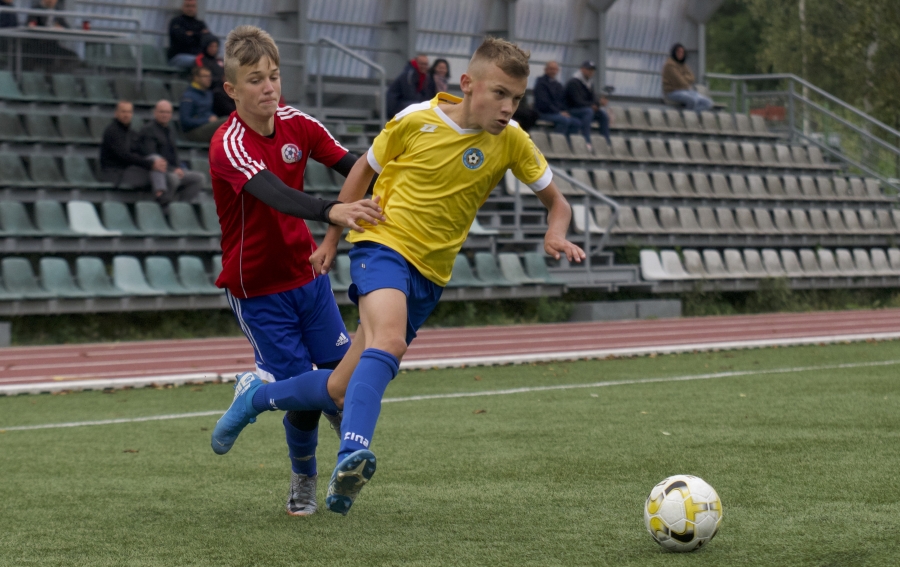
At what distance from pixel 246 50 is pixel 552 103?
14.7 meters

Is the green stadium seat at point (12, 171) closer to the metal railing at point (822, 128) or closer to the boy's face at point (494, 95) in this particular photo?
the boy's face at point (494, 95)

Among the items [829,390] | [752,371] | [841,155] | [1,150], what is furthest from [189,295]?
[841,155]

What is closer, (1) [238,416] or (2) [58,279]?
(1) [238,416]

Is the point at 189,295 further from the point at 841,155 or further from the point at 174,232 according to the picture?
the point at 841,155

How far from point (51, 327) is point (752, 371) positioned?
7787 millimetres

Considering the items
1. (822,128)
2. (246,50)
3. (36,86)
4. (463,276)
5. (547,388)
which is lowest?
(463,276)

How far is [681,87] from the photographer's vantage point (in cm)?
2239

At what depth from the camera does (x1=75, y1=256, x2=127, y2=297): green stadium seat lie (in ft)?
42.8

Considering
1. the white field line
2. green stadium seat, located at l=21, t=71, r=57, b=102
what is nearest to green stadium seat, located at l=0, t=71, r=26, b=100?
green stadium seat, located at l=21, t=71, r=57, b=102

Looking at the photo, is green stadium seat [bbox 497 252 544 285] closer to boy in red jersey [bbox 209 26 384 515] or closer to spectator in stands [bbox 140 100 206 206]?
spectator in stands [bbox 140 100 206 206]

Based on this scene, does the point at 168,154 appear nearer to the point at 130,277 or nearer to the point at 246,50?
the point at 130,277

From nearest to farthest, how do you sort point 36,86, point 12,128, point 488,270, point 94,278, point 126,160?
point 94,278 < point 126,160 < point 12,128 < point 36,86 < point 488,270

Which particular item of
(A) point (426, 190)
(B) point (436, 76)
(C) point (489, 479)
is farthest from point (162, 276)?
(A) point (426, 190)

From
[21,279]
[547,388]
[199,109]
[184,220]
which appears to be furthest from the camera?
[199,109]
